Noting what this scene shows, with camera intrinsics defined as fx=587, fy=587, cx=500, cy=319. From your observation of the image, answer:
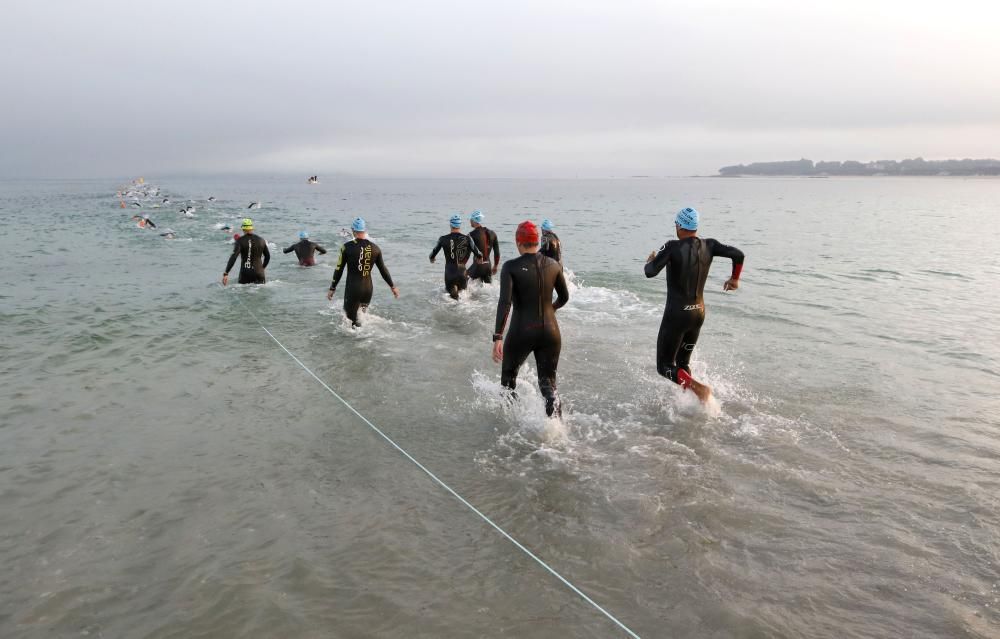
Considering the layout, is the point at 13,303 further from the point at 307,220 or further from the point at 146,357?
the point at 307,220

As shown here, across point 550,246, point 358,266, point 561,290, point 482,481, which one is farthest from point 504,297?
point 550,246

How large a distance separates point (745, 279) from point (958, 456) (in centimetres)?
1321

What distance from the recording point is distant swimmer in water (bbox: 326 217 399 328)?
10.7m

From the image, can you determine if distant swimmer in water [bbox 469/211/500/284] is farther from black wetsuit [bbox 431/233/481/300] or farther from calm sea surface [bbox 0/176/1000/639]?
calm sea surface [bbox 0/176/1000/639]

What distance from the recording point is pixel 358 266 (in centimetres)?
1076

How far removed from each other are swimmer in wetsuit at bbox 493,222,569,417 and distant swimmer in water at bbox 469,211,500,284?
6.81 metres

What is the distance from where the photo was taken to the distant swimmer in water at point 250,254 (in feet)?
47.6

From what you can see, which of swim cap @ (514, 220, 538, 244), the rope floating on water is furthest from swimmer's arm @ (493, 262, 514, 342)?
the rope floating on water

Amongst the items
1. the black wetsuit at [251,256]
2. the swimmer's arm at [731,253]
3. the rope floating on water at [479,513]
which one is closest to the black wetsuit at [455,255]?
the black wetsuit at [251,256]

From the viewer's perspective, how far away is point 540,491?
5.43m

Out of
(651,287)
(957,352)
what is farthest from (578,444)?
(651,287)

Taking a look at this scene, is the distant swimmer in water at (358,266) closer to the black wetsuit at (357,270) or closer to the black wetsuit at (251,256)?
the black wetsuit at (357,270)

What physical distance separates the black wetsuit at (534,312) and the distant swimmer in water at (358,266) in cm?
459

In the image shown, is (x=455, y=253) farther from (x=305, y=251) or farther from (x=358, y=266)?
(x=305, y=251)
